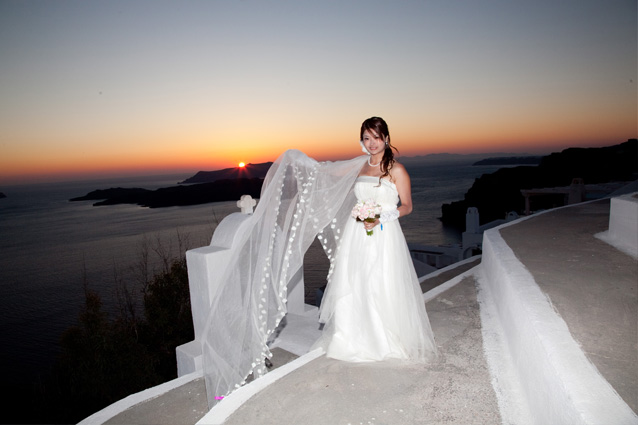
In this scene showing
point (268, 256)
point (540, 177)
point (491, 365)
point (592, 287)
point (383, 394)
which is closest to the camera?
point (383, 394)

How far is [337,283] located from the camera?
3.38 metres

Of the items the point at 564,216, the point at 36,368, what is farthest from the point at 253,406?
the point at 36,368

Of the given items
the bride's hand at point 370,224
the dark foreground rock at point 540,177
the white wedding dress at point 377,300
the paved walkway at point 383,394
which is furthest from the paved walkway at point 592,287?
the dark foreground rock at point 540,177

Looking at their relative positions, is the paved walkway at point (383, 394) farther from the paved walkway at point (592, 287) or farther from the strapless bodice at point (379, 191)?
the strapless bodice at point (379, 191)

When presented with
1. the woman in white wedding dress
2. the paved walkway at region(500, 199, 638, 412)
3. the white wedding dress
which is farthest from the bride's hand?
the paved walkway at region(500, 199, 638, 412)

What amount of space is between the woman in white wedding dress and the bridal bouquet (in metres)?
0.06

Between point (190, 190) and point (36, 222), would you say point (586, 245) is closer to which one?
point (190, 190)

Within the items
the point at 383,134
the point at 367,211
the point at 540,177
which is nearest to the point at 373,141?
the point at 383,134

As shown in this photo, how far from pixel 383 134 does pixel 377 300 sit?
1468 mm

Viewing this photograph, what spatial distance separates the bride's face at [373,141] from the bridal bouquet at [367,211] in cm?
46

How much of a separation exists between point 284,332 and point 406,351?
271cm

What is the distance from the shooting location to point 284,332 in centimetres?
555

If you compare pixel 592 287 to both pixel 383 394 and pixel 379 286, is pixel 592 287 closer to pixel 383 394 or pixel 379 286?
pixel 379 286

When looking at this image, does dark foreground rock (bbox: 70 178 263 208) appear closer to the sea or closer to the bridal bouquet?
the sea
